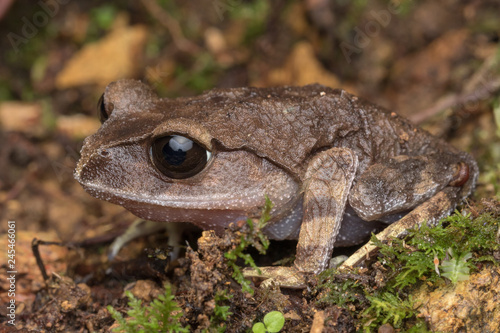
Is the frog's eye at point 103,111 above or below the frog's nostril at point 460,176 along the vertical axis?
above

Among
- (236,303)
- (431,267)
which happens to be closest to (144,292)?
(236,303)

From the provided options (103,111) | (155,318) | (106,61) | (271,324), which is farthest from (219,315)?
(106,61)

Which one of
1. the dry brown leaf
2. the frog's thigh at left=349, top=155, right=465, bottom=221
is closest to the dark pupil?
the frog's thigh at left=349, top=155, right=465, bottom=221

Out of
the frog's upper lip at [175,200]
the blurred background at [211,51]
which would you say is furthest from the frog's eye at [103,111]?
the blurred background at [211,51]

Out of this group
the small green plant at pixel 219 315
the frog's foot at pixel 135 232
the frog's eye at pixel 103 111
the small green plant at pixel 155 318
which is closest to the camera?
the small green plant at pixel 155 318

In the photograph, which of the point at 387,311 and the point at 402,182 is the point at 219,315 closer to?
the point at 387,311

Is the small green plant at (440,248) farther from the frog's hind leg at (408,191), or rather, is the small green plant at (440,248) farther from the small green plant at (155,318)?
the small green plant at (155,318)

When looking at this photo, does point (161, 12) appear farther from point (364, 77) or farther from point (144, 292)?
point (144, 292)

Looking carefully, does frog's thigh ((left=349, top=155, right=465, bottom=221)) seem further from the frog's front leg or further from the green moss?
the green moss
